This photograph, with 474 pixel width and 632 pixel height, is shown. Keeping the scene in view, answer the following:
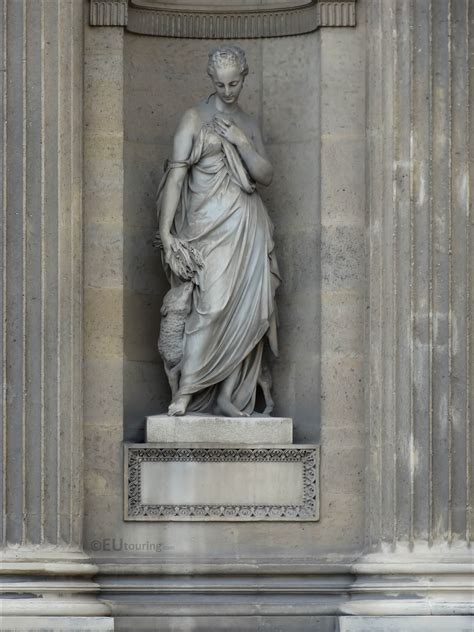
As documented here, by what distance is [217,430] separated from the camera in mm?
19938

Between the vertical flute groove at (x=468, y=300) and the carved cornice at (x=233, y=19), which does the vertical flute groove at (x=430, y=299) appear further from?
the carved cornice at (x=233, y=19)

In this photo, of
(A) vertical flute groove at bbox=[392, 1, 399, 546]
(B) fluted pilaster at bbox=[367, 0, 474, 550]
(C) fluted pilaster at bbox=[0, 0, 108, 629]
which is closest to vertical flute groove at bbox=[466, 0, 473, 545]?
(B) fluted pilaster at bbox=[367, 0, 474, 550]

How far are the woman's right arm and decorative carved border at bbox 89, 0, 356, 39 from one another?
1.06m

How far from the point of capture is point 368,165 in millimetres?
19984

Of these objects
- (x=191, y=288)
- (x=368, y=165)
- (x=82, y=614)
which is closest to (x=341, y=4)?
(x=368, y=165)

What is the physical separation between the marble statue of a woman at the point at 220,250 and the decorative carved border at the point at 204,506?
1.37 ft

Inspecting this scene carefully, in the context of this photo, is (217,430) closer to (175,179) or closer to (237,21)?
(175,179)

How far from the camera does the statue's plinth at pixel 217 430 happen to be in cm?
1992

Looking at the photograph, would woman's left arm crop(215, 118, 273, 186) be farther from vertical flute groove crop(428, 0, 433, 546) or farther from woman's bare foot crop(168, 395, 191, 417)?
woman's bare foot crop(168, 395, 191, 417)

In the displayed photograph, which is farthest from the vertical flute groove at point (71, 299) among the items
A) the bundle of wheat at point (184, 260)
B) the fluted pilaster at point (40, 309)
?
the bundle of wheat at point (184, 260)

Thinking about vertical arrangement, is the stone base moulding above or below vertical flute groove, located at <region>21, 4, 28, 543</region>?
below

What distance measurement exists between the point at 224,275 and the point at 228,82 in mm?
1747

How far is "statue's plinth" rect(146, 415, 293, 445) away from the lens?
65.4ft

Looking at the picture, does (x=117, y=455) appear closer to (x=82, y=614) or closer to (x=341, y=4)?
(x=82, y=614)
